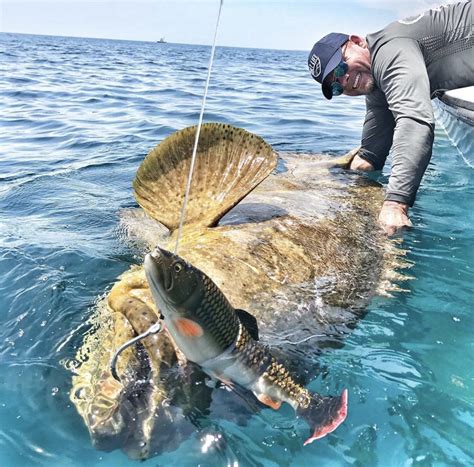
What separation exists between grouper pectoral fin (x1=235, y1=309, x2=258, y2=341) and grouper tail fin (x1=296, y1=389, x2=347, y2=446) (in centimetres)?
37

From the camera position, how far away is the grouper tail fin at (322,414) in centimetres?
228

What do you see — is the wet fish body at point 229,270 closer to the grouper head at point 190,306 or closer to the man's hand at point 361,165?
the grouper head at point 190,306

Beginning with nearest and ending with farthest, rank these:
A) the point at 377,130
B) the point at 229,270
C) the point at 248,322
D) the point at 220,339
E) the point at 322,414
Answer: the point at 220,339
the point at 322,414
the point at 248,322
the point at 229,270
the point at 377,130

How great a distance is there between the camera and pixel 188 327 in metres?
2.08

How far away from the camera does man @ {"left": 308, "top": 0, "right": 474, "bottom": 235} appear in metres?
3.94

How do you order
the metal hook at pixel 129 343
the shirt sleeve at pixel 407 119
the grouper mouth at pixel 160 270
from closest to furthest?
the grouper mouth at pixel 160 270 < the metal hook at pixel 129 343 < the shirt sleeve at pixel 407 119

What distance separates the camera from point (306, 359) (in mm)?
2779

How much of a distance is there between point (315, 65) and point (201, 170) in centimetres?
162

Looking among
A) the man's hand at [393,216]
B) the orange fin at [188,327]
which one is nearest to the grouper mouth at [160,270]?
the orange fin at [188,327]

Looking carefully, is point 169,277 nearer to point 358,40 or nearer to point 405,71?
point 405,71

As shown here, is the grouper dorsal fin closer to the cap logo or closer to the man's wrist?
the man's wrist

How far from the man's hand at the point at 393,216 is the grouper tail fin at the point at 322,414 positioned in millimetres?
1909

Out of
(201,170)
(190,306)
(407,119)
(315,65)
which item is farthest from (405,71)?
(190,306)

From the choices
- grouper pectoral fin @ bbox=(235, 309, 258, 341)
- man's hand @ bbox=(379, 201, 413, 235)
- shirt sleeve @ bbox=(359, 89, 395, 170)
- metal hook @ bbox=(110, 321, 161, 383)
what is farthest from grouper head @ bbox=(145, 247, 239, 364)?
shirt sleeve @ bbox=(359, 89, 395, 170)
